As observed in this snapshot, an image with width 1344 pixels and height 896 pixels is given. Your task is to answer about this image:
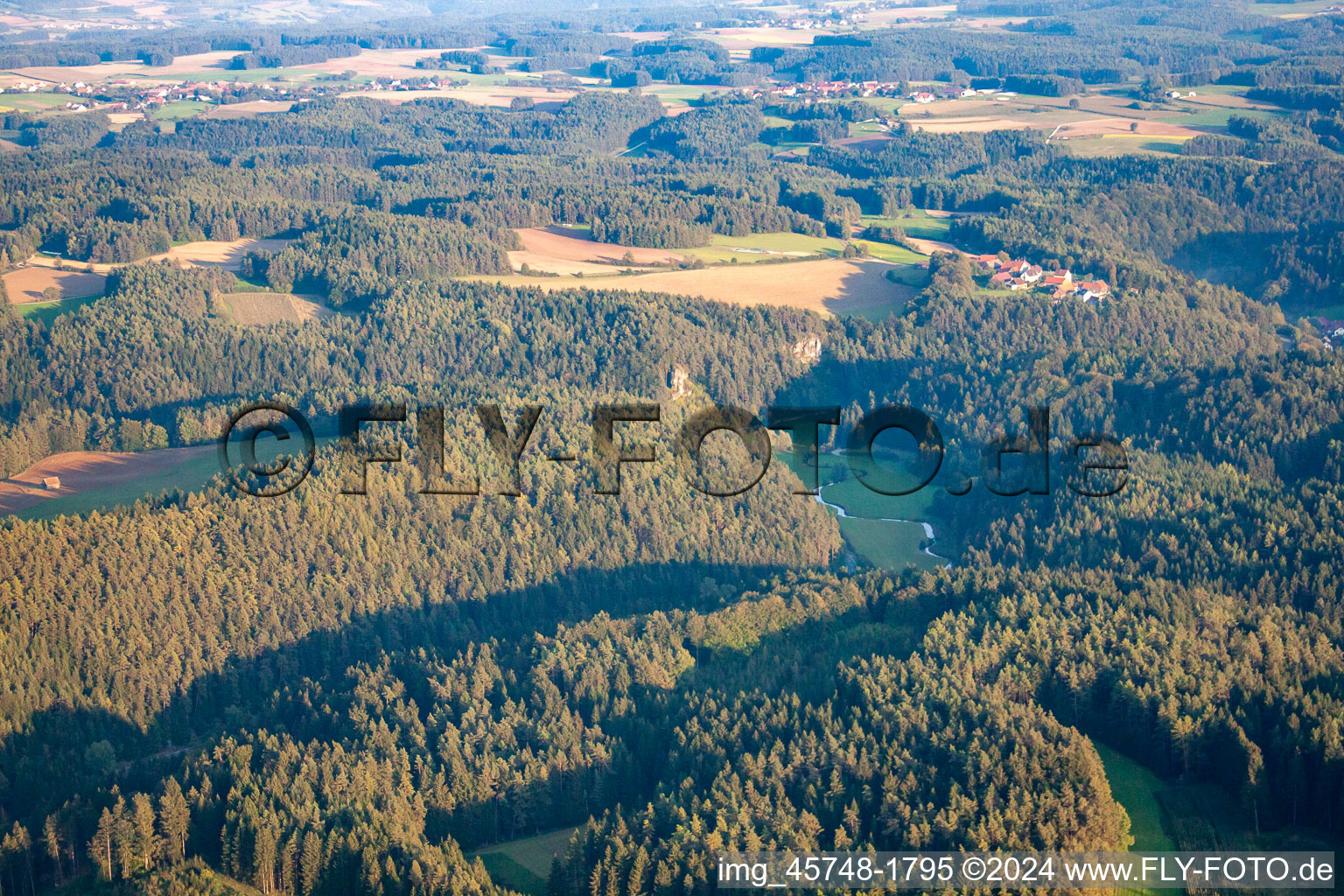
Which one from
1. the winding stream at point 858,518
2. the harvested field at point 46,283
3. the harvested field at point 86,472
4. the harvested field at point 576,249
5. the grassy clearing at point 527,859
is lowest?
the winding stream at point 858,518

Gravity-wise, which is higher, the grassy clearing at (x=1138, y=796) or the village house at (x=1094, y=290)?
the village house at (x=1094, y=290)

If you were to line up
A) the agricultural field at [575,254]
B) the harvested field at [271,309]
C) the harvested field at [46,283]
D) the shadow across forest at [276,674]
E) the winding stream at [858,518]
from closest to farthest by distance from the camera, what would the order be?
the shadow across forest at [276,674]
the winding stream at [858,518]
the harvested field at [271,309]
the harvested field at [46,283]
the agricultural field at [575,254]

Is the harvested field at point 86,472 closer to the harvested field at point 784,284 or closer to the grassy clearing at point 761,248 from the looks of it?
the harvested field at point 784,284

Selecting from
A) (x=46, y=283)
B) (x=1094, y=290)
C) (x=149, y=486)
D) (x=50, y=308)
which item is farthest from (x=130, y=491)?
(x=1094, y=290)

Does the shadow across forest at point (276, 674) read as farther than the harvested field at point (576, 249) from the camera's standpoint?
No

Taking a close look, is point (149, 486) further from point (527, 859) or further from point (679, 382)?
point (527, 859)

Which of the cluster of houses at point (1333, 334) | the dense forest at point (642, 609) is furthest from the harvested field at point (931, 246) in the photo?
the cluster of houses at point (1333, 334)

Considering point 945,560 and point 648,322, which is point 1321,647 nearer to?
point 945,560

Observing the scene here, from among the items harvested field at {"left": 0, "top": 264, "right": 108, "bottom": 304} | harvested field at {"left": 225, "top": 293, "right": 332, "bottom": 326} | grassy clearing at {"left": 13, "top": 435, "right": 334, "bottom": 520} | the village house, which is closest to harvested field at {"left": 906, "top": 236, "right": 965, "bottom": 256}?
the village house

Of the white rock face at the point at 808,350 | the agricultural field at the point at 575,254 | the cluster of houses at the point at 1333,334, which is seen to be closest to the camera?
the white rock face at the point at 808,350
